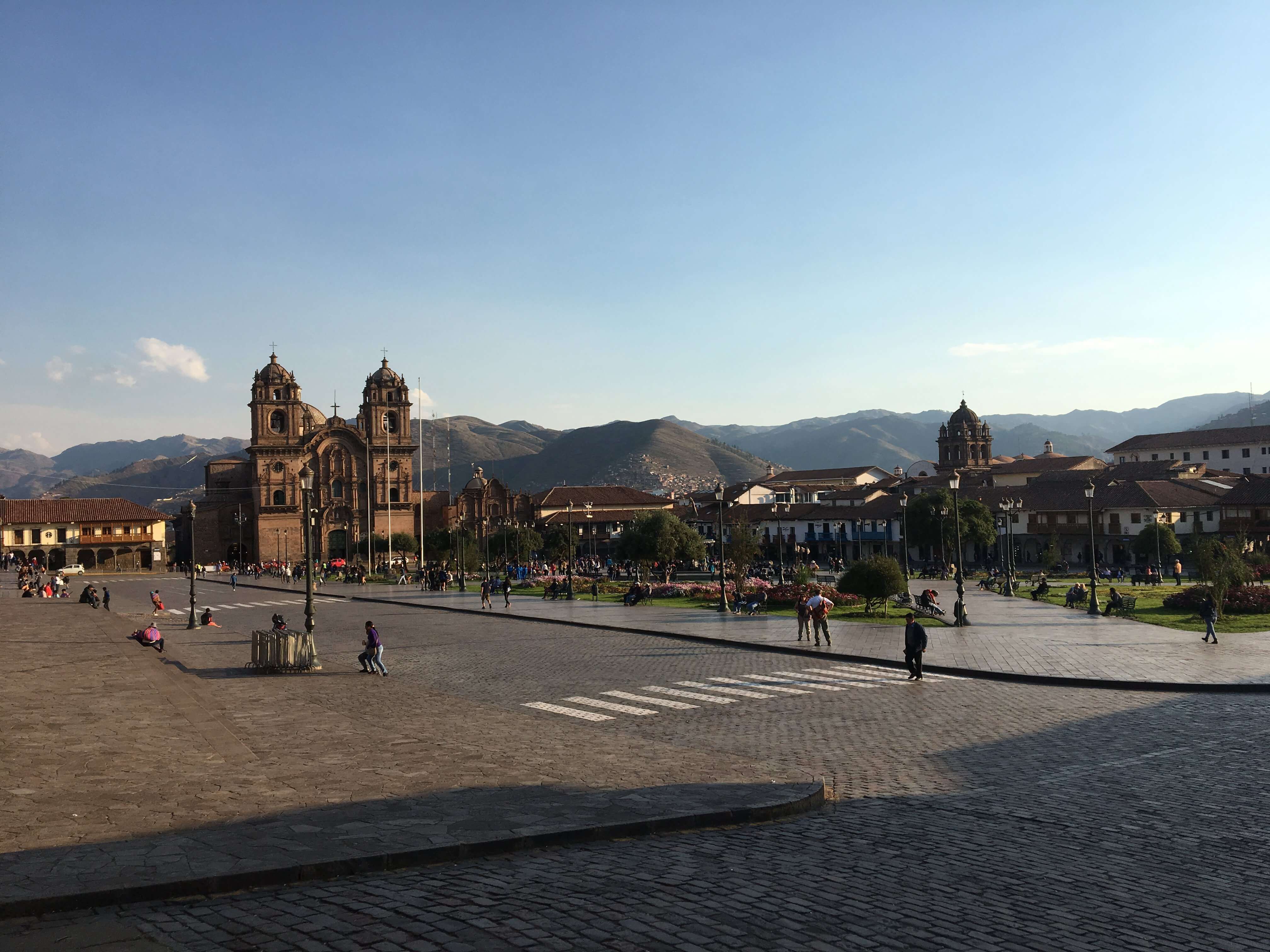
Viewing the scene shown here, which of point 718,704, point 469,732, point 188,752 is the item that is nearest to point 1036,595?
point 718,704

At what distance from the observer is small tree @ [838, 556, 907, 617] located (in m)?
31.8

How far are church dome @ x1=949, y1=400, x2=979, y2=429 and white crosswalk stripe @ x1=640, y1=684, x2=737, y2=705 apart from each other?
4057 inches

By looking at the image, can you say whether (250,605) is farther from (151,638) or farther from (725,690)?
(725,690)

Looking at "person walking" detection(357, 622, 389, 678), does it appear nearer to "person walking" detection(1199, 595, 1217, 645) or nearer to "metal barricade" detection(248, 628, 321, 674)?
"metal barricade" detection(248, 628, 321, 674)

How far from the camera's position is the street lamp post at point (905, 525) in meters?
46.8

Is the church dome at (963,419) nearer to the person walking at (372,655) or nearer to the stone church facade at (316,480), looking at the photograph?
the stone church facade at (316,480)

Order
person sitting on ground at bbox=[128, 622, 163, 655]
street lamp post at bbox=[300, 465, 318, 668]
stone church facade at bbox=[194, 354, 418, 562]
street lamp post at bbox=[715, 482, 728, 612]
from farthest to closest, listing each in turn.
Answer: stone church facade at bbox=[194, 354, 418, 562] → street lamp post at bbox=[715, 482, 728, 612] → person sitting on ground at bbox=[128, 622, 163, 655] → street lamp post at bbox=[300, 465, 318, 668]

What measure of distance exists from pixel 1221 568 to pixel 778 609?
13.9 meters

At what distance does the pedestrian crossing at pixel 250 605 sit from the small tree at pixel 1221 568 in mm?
33764

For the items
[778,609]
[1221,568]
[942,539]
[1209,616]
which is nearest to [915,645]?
[1209,616]

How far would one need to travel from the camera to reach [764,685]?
17844mm

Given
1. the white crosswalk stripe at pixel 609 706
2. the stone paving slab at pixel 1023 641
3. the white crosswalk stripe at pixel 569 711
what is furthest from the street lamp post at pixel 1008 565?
the white crosswalk stripe at pixel 569 711

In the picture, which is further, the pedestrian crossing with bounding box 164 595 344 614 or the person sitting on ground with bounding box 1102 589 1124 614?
the pedestrian crossing with bounding box 164 595 344 614

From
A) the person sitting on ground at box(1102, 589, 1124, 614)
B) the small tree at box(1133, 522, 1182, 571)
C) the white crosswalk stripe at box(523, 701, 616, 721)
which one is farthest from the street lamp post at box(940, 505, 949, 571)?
the white crosswalk stripe at box(523, 701, 616, 721)
